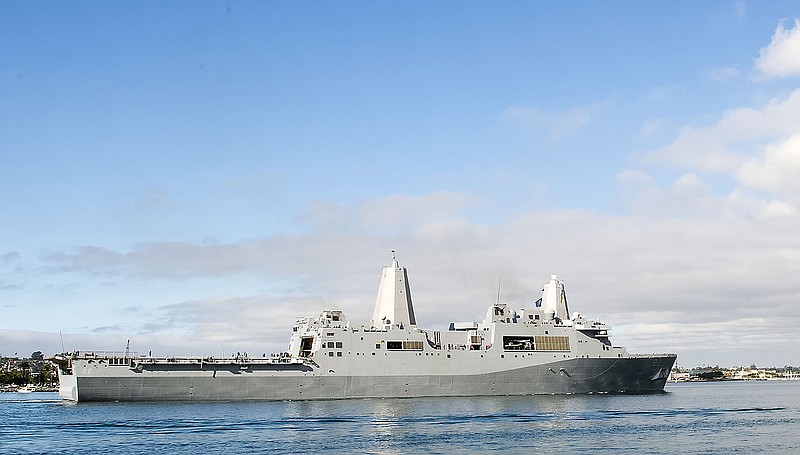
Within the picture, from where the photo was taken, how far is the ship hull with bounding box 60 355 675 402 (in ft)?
165

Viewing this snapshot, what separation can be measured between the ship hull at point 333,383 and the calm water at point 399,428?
4.18 feet

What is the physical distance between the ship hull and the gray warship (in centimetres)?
6

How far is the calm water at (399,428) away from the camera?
32000 millimetres

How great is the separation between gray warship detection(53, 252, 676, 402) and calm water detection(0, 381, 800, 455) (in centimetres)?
164

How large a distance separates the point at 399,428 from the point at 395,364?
55.9 feet

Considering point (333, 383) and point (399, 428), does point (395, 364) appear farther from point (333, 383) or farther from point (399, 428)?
point (399, 428)

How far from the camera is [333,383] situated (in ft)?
174

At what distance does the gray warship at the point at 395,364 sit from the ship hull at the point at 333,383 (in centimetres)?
6

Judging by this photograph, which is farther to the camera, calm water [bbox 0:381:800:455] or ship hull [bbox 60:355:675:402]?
ship hull [bbox 60:355:675:402]

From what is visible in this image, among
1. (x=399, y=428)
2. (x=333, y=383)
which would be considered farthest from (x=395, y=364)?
(x=399, y=428)

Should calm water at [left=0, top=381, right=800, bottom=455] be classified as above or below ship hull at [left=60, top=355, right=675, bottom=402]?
below

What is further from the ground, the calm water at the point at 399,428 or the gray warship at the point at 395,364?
the gray warship at the point at 395,364

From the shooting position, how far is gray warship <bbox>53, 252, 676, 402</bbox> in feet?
167

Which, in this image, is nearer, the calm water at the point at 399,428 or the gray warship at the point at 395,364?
the calm water at the point at 399,428
